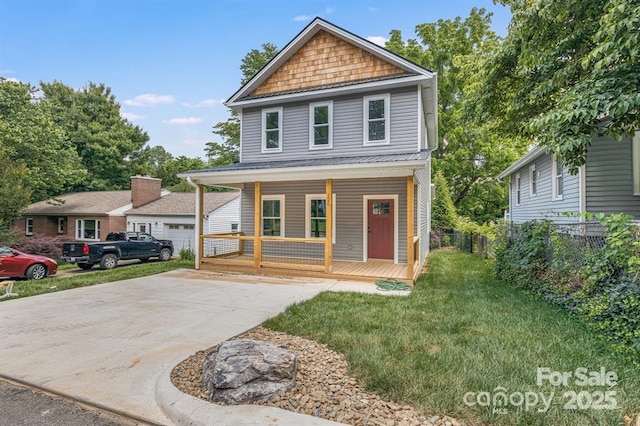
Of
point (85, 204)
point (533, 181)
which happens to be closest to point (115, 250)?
point (85, 204)

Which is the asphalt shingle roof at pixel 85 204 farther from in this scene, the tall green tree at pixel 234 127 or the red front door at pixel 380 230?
the red front door at pixel 380 230

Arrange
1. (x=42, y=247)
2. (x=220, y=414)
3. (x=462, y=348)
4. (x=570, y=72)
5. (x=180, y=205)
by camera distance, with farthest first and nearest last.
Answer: (x=180, y=205)
(x=42, y=247)
(x=570, y=72)
(x=462, y=348)
(x=220, y=414)

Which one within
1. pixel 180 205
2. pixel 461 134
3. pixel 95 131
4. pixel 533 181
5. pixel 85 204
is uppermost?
pixel 95 131

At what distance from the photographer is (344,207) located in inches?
449

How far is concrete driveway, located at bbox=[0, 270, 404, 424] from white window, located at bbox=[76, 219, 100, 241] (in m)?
15.0

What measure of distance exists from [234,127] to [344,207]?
876 inches

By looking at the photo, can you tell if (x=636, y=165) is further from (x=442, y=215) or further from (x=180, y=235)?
(x=180, y=235)

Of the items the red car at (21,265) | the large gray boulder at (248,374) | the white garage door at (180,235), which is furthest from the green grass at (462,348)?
the white garage door at (180,235)

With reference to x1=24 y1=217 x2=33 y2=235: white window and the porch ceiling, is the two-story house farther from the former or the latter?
x1=24 y1=217 x2=33 y2=235: white window

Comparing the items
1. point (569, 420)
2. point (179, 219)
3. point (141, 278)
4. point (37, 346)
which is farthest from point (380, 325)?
point (179, 219)

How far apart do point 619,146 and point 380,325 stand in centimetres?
793

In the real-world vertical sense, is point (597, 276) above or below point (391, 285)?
above

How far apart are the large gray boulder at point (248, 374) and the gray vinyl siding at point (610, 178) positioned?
349 inches

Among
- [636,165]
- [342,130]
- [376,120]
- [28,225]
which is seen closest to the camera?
[636,165]
